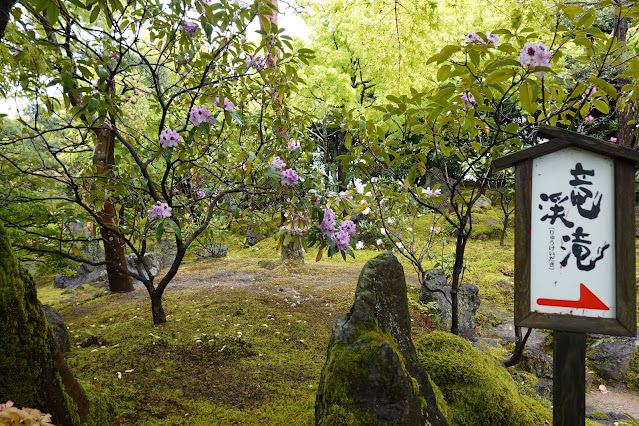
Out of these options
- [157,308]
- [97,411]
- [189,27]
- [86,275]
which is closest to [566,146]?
[189,27]

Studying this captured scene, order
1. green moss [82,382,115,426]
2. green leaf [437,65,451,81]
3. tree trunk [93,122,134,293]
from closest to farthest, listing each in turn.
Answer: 1. green moss [82,382,115,426]
2. green leaf [437,65,451,81]
3. tree trunk [93,122,134,293]

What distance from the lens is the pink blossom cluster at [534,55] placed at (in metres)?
1.85

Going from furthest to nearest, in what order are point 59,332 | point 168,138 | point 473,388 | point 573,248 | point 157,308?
point 157,308 < point 59,332 < point 168,138 < point 473,388 < point 573,248

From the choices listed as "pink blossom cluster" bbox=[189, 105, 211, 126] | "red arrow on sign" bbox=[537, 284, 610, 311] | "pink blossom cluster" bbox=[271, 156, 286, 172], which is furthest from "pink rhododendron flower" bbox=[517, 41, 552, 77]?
"pink blossom cluster" bbox=[189, 105, 211, 126]

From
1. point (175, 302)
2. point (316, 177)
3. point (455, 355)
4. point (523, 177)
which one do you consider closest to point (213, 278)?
point (175, 302)

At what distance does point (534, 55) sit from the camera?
74.0 inches

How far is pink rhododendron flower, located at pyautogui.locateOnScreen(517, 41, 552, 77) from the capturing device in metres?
1.85

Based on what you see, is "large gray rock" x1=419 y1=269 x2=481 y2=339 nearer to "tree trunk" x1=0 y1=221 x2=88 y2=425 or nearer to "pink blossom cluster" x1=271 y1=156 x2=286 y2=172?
"pink blossom cluster" x1=271 y1=156 x2=286 y2=172

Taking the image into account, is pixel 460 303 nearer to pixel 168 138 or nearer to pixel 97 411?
pixel 168 138

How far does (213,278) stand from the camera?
6.64 metres

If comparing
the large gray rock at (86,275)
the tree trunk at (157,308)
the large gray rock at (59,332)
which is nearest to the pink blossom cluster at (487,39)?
the tree trunk at (157,308)

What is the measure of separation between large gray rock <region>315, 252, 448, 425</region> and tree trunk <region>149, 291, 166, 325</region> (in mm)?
2400

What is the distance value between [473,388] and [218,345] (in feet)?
7.24

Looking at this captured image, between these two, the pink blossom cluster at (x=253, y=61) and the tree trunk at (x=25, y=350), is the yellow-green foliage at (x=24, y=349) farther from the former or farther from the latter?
the pink blossom cluster at (x=253, y=61)
